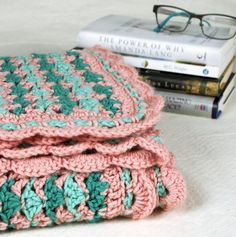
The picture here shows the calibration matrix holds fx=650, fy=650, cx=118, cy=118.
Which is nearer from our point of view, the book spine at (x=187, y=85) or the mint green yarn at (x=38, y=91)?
the mint green yarn at (x=38, y=91)

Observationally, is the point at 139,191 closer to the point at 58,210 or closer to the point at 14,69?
the point at 58,210

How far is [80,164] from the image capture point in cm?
58

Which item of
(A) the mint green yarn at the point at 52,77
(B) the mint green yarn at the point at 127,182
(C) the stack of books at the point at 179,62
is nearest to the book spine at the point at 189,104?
(C) the stack of books at the point at 179,62

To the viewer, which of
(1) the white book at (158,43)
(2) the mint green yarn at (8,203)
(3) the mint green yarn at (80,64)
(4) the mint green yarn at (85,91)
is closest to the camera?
(2) the mint green yarn at (8,203)

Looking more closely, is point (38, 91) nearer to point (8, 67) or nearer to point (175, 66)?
point (8, 67)

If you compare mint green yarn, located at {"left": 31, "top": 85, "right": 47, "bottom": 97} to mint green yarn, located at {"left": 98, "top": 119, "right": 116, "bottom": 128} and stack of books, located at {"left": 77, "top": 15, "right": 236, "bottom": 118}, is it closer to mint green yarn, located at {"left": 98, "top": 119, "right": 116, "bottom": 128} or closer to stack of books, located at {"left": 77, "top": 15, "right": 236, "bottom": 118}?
mint green yarn, located at {"left": 98, "top": 119, "right": 116, "bottom": 128}

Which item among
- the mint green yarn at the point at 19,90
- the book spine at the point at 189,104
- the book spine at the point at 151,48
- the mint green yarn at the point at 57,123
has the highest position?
the mint green yarn at the point at 57,123

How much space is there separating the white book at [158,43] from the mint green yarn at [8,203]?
40cm

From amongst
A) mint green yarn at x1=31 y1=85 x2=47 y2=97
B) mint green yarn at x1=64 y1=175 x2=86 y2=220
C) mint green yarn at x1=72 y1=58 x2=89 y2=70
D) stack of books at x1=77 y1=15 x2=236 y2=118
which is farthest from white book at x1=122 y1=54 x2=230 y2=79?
mint green yarn at x1=64 y1=175 x2=86 y2=220

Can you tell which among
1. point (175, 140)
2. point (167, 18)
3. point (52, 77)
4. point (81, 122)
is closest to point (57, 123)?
point (81, 122)

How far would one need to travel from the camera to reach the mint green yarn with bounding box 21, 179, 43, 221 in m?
0.57

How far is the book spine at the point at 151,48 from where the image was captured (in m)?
0.87

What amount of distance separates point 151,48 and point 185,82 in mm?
66

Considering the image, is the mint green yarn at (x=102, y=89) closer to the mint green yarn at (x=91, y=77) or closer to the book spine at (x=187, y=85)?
the mint green yarn at (x=91, y=77)
